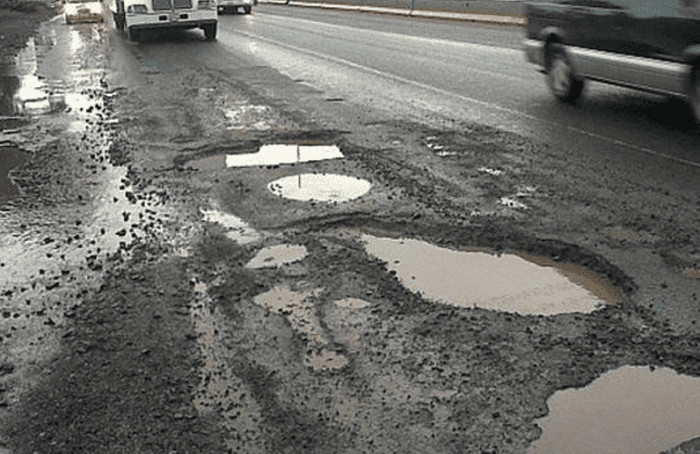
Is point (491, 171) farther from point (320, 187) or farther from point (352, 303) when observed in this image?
point (352, 303)

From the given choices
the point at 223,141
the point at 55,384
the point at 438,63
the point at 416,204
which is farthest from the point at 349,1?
the point at 55,384

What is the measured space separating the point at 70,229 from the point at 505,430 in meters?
4.11

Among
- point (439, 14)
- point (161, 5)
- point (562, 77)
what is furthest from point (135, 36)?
point (562, 77)

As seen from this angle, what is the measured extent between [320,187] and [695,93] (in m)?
4.36

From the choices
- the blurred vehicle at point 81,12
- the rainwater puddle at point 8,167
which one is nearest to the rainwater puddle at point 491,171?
the rainwater puddle at point 8,167

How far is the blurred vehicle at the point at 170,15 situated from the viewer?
2331 cm

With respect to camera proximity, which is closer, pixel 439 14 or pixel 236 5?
pixel 439 14

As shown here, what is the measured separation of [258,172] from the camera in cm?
775

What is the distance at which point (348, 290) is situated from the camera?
4879 millimetres

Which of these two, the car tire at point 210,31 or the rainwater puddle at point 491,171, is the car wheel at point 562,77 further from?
the car tire at point 210,31

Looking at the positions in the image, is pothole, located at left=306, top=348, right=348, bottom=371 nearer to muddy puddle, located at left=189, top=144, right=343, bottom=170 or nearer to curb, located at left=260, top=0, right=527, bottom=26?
muddy puddle, located at left=189, top=144, right=343, bottom=170

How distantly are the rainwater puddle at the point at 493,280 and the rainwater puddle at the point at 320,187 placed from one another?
1163mm

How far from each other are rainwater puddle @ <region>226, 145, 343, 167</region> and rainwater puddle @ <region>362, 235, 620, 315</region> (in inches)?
102

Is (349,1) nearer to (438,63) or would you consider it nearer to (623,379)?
(438,63)
